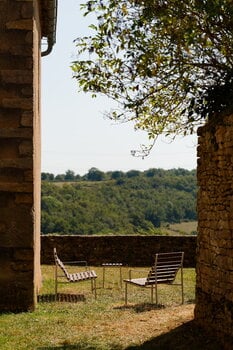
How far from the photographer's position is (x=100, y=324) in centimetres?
861

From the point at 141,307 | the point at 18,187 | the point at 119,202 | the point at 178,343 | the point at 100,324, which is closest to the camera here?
the point at 178,343

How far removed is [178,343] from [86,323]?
5.87 ft

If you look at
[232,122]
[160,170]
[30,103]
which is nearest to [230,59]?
[232,122]

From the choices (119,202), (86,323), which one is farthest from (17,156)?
(119,202)

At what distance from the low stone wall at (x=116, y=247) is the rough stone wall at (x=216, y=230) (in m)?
10.4

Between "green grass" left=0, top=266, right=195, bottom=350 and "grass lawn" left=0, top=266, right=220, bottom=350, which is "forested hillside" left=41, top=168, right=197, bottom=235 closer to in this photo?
"green grass" left=0, top=266, right=195, bottom=350

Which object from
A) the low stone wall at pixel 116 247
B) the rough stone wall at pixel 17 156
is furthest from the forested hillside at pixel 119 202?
the rough stone wall at pixel 17 156

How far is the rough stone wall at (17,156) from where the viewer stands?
9.65 m

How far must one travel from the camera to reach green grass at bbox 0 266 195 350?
7.56 m

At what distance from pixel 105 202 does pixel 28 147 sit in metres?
43.6

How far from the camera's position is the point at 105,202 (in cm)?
5325

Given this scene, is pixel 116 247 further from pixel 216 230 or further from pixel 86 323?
pixel 216 230

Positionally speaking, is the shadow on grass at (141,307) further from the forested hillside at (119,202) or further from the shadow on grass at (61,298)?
the forested hillside at (119,202)

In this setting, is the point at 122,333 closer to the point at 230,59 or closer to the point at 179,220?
the point at 230,59
